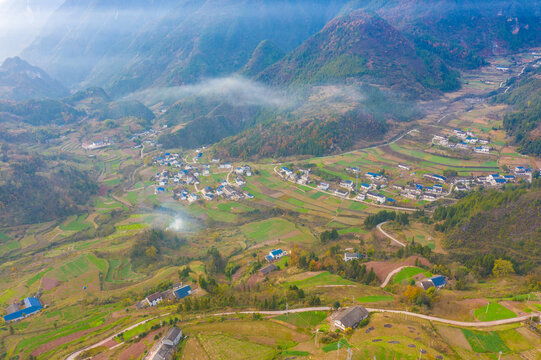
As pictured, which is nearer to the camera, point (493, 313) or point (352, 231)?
point (493, 313)

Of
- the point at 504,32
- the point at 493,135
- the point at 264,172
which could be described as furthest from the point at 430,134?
the point at 504,32

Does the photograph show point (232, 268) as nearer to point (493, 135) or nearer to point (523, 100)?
point (493, 135)

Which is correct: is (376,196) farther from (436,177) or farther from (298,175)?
(298,175)

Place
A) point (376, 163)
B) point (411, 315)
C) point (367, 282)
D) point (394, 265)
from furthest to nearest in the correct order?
1. point (376, 163)
2. point (394, 265)
3. point (367, 282)
4. point (411, 315)

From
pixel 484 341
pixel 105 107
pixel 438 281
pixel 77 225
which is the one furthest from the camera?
pixel 105 107

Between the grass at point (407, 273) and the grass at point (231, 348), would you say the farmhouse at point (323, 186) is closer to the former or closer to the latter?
the grass at point (407, 273)

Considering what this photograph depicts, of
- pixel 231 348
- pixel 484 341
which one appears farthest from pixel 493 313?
pixel 231 348

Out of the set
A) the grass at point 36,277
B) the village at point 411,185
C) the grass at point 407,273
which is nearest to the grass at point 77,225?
the grass at point 36,277
